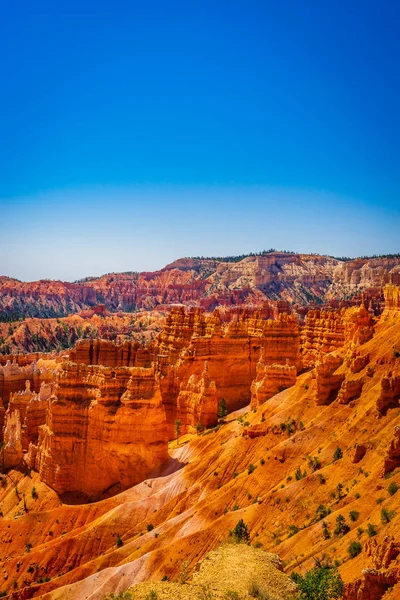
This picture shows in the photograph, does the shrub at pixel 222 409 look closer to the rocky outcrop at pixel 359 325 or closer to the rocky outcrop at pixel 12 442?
the rocky outcrop at pixel 359 325

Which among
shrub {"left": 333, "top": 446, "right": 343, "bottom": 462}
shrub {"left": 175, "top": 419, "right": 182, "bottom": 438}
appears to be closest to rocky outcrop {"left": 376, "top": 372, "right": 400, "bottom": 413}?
shrub {"left": 333, "top": 446, "right": 343, "bottom": 462}

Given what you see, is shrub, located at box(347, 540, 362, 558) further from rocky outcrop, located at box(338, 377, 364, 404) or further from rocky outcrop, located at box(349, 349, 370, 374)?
rocky outcrop, located at box(349, 349, 370, 374)

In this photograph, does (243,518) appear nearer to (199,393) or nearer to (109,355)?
(199,393)

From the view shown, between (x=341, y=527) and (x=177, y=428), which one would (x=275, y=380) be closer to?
(x=177, y=428)

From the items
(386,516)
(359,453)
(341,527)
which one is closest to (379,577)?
(386,516)

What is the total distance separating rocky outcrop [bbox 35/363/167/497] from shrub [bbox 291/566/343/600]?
27291mm

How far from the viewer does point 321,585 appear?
2297 cm

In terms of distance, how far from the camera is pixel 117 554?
40000mm

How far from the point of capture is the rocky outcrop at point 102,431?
166 feet

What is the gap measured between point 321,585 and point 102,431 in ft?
101

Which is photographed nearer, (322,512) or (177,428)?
(322,512)

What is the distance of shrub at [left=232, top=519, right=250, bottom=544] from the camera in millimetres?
32938

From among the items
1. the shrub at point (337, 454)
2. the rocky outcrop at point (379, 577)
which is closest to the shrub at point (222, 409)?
the shrub at point (337, 454)

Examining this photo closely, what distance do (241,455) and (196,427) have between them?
13581 mm
